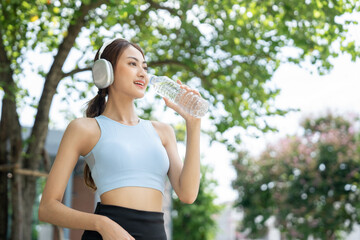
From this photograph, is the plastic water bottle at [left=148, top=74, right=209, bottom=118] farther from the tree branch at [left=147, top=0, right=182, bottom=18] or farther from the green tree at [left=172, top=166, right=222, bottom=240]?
the green tree at [left=172, top=166, right=222, bottom=240]

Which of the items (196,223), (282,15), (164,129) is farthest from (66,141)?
(196,223)

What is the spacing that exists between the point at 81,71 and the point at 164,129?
5.65 m

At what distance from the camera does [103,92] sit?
8.41ft

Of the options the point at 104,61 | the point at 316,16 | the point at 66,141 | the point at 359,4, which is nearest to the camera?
the point at 66,141

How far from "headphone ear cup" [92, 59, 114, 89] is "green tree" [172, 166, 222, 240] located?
32215 mm

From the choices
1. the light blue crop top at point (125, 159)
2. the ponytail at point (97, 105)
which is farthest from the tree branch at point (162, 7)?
the light blue crop top at point (125, 159)

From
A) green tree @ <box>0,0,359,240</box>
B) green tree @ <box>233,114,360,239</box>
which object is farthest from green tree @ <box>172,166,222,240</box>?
green tree @ <box>0,0,359,240</box>

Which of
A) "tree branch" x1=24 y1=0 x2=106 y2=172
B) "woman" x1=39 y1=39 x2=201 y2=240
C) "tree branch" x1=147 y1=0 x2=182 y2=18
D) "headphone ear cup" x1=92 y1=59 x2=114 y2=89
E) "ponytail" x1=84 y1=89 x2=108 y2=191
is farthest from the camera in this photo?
"tree branch" x1=147 y1=0 x2=182 y2=18

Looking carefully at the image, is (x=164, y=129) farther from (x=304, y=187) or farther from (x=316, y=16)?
(x=304, y=187)

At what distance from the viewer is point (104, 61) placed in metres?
2.37

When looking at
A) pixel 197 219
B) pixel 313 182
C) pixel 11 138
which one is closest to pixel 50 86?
pixel 11 138

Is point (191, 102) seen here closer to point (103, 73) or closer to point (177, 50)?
point (103, 73)

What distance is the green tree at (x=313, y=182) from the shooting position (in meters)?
21.3

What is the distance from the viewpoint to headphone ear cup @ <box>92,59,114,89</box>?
236 cm
